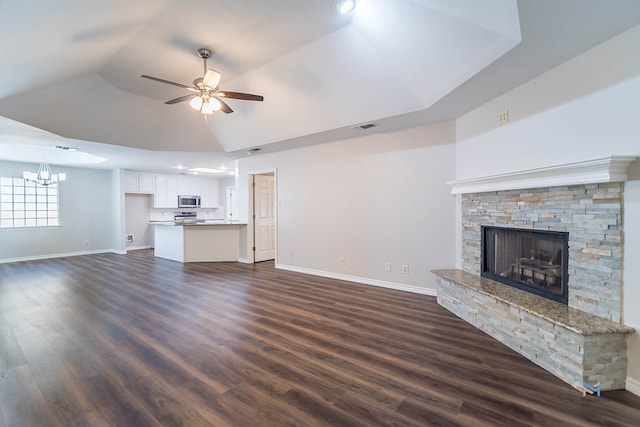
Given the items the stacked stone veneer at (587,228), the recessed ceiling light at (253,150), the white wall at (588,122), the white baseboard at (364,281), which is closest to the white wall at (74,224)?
the recessed ceiling light at (253,150)

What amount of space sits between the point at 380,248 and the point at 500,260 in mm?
1685

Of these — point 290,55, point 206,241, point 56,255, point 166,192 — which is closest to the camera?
point 290,55

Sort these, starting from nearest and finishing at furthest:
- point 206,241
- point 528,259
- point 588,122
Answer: point 588,122 → point 528,259 → point 206,241

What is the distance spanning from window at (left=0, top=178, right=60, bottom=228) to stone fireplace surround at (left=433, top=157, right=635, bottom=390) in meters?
9.71

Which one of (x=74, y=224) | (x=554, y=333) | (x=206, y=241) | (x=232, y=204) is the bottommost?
(x=554, y=333)

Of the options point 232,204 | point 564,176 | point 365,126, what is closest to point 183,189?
point 232,204

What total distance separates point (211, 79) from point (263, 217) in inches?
162

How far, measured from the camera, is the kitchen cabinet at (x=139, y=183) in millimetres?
8219

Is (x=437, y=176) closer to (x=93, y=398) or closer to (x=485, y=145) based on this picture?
(x=485, y=145)

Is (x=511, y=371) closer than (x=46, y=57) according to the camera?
Yes

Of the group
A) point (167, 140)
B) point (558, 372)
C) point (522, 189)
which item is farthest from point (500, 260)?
point (167, 140)

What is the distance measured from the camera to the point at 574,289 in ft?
7.46

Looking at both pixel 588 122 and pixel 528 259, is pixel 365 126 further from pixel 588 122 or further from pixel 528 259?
pixel 528 259

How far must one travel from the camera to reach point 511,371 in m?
2.13
